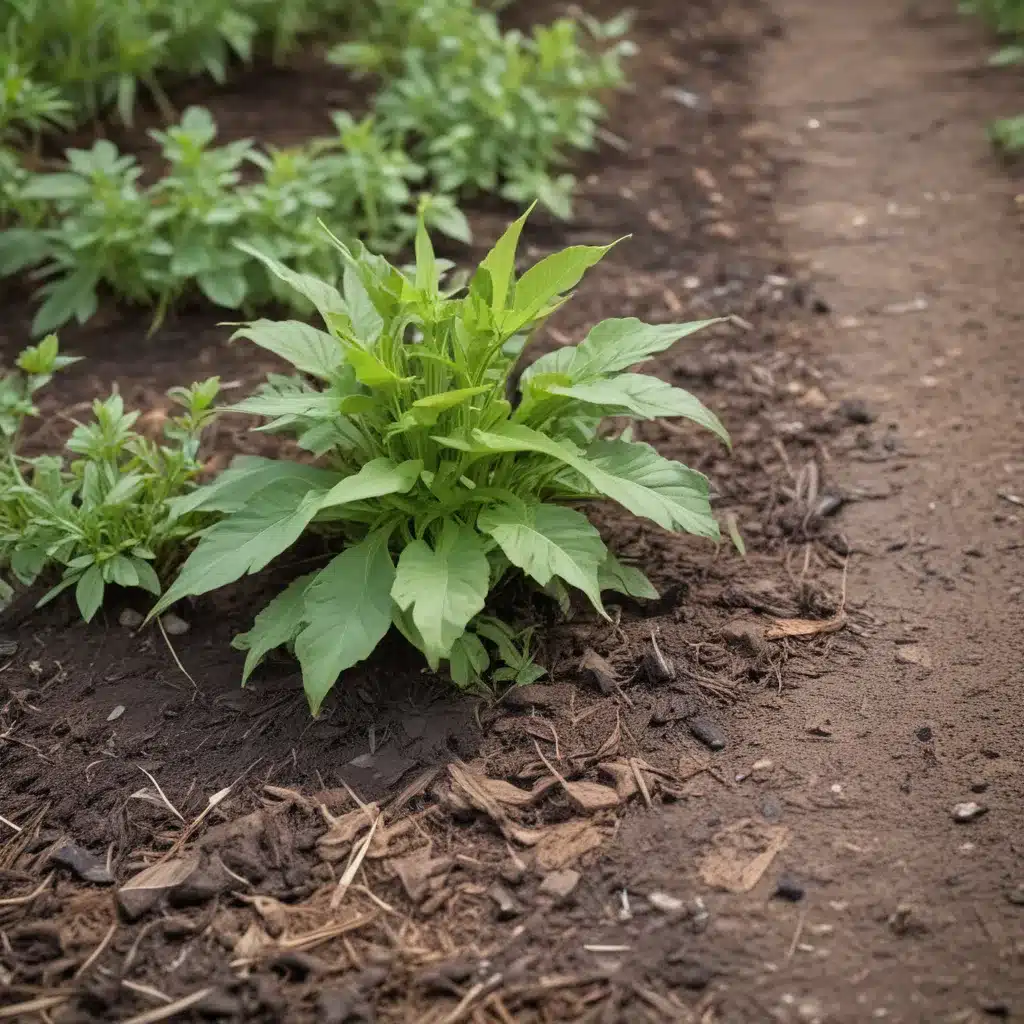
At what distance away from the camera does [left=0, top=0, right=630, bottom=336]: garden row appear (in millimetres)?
4039

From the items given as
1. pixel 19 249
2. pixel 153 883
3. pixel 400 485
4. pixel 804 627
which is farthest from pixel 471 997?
pixel 19 249

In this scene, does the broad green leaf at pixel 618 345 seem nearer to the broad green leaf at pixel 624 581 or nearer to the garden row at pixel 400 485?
the garden row at pixel 400 485

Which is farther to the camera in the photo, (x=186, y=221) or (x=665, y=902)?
(x=186, y=221)

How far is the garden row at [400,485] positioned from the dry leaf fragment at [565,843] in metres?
0.47

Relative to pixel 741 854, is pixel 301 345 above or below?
above

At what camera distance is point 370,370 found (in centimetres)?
269

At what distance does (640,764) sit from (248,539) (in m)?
1.14

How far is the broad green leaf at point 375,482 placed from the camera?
2584 mm

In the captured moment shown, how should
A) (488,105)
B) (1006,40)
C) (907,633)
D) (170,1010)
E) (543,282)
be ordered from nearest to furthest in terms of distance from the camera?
(170,1010), (543,282), (907,633), (488,105), (1006,40)

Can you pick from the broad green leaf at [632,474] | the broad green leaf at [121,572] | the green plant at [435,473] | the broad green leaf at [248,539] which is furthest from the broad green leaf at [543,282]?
the broad green leaf at [121,572]

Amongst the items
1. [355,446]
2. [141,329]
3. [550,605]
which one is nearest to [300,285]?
[355,446]

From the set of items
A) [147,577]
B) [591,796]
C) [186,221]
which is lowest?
[591,796]

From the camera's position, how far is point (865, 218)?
5074mm

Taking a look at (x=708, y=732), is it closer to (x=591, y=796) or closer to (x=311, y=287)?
(x=591, y=796)
